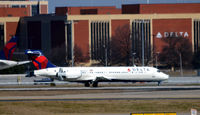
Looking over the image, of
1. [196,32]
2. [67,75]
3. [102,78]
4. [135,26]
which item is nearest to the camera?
[67,75]

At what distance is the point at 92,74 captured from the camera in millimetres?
75438

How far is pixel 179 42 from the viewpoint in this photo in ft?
436

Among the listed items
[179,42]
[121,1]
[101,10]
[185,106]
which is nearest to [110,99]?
[185,106]

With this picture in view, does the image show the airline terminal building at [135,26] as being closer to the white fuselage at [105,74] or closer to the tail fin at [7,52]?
the white fuselage at [105,74]

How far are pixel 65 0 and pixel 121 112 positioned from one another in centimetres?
13006

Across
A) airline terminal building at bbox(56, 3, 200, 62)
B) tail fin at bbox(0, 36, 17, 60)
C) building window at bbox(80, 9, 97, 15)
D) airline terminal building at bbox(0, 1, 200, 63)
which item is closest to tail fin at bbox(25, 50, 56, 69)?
tail fin at bbox(0, 36, 17, 60)

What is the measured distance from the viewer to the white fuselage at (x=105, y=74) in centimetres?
7425

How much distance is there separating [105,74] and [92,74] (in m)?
1.73

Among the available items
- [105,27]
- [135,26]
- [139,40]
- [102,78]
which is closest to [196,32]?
[135,26]

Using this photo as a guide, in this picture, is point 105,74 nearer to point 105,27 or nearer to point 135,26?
point 135,26

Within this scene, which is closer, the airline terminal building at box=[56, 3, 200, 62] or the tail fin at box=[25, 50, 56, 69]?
the tail fin at box=[25, 50, 56, 69]

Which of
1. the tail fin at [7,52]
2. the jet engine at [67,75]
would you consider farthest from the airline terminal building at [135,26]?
the tail fin at [7,52]

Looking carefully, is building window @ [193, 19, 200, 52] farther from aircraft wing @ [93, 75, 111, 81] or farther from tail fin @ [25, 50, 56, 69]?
tail fin @ [25, 50, 56, 69]

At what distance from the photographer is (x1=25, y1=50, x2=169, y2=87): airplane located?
74.2 meters
